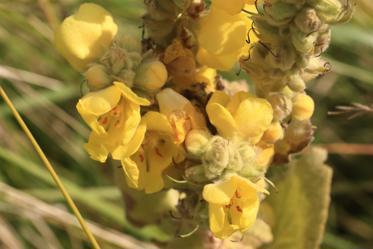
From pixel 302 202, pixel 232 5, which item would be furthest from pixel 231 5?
pixel 302 202

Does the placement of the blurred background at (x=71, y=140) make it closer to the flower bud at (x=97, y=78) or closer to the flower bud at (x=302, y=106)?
the flower bud at (x=302, y=106)

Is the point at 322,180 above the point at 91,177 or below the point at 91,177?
above

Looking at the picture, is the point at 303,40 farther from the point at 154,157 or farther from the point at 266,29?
the point at 154,157

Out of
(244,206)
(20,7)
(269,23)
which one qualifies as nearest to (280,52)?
(269,23)

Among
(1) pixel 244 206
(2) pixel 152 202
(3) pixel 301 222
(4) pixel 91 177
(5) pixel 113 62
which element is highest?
(5) pixel 113 62

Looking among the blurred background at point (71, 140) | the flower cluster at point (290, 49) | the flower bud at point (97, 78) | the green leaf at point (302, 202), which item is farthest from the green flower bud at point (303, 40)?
the blurred background at point (71, 140)

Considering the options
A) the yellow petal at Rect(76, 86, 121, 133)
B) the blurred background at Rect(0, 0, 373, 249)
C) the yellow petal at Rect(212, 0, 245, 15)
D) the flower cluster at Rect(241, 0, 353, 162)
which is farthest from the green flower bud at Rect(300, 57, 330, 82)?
the blurred background at Rect(0, 0, 373, 249)

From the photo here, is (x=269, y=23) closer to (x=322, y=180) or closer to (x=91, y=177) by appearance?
(x=322, y=180)
